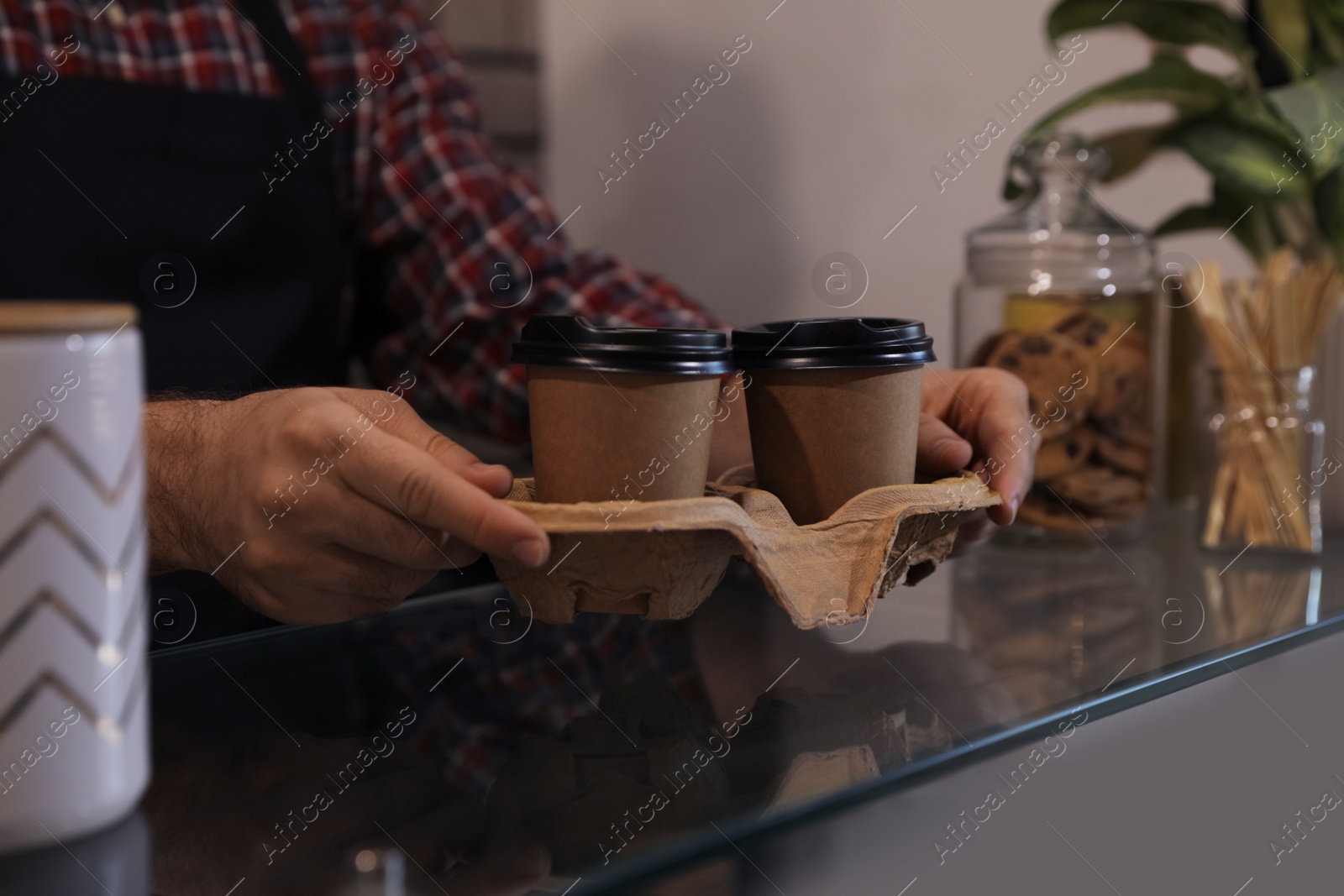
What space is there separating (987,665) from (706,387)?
200mm

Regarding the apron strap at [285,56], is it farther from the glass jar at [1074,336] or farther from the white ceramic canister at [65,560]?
the white ceramic canister at [65,560]

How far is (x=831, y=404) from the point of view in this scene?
20.3 inches

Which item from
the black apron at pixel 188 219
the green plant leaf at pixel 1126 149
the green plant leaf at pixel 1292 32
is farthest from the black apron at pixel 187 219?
the green plant leaf at pixel 1292 32

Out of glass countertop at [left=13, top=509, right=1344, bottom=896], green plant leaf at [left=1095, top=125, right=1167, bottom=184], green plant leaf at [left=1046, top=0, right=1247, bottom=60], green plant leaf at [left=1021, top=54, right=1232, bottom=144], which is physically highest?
green plant leaf at [left=1046, top=0, right=1247, bottom=60]

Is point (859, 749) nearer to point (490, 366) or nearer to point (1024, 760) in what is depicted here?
point (1024, 760)

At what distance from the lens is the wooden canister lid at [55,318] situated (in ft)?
1.00

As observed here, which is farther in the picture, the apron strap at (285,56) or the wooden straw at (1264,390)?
the apron strap at (285,56)

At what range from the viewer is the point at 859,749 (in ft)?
1.40

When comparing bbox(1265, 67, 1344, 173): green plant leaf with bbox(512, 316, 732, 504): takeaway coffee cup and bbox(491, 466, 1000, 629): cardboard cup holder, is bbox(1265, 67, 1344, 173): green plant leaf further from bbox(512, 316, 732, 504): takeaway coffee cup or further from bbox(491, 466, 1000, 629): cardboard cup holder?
bbox(512, 316, 732, 504): takeaway coffee cup

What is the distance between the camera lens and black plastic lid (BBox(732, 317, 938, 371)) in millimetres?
505

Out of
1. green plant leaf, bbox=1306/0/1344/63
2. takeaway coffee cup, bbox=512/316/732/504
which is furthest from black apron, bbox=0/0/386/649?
green plant leaf, bbox=1306/0/1344/63

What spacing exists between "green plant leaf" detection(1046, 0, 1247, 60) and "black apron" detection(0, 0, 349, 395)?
0.67 m

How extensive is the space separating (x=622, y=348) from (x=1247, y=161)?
0.65 meters

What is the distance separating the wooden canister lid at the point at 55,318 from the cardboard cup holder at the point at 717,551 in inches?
6.9
